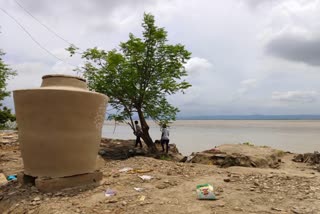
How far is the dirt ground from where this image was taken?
519 centimetres

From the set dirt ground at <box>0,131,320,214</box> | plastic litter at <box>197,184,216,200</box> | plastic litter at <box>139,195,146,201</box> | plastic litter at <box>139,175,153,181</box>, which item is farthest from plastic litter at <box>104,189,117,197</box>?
plastic litter at <box>197,184,216,200</box>

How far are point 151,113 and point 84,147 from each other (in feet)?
24.8

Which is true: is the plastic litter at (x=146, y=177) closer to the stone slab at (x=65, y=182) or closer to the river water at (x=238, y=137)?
the stone slab at (x=65, y=182)

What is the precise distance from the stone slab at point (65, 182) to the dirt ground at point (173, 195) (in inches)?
6.0

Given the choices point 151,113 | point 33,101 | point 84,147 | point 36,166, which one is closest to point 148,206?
point 84,147

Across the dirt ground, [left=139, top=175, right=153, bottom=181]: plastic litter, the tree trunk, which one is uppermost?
the tree trunk

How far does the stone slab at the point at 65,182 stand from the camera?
20.8 feet

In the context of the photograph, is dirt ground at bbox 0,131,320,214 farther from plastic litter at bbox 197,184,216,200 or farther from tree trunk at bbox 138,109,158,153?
tree trunk at bbox 138,109,158,153

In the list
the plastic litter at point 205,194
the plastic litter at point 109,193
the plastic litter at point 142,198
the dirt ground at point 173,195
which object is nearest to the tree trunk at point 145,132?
the dirt ground at point 173,195

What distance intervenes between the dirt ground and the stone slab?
152 mm

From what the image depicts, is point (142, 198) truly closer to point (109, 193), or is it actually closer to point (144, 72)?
point (109, 193)

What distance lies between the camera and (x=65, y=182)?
256 inches

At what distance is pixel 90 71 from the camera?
46.5 ft

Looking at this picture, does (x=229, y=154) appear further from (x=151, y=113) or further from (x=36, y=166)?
(x=36, y=166)
